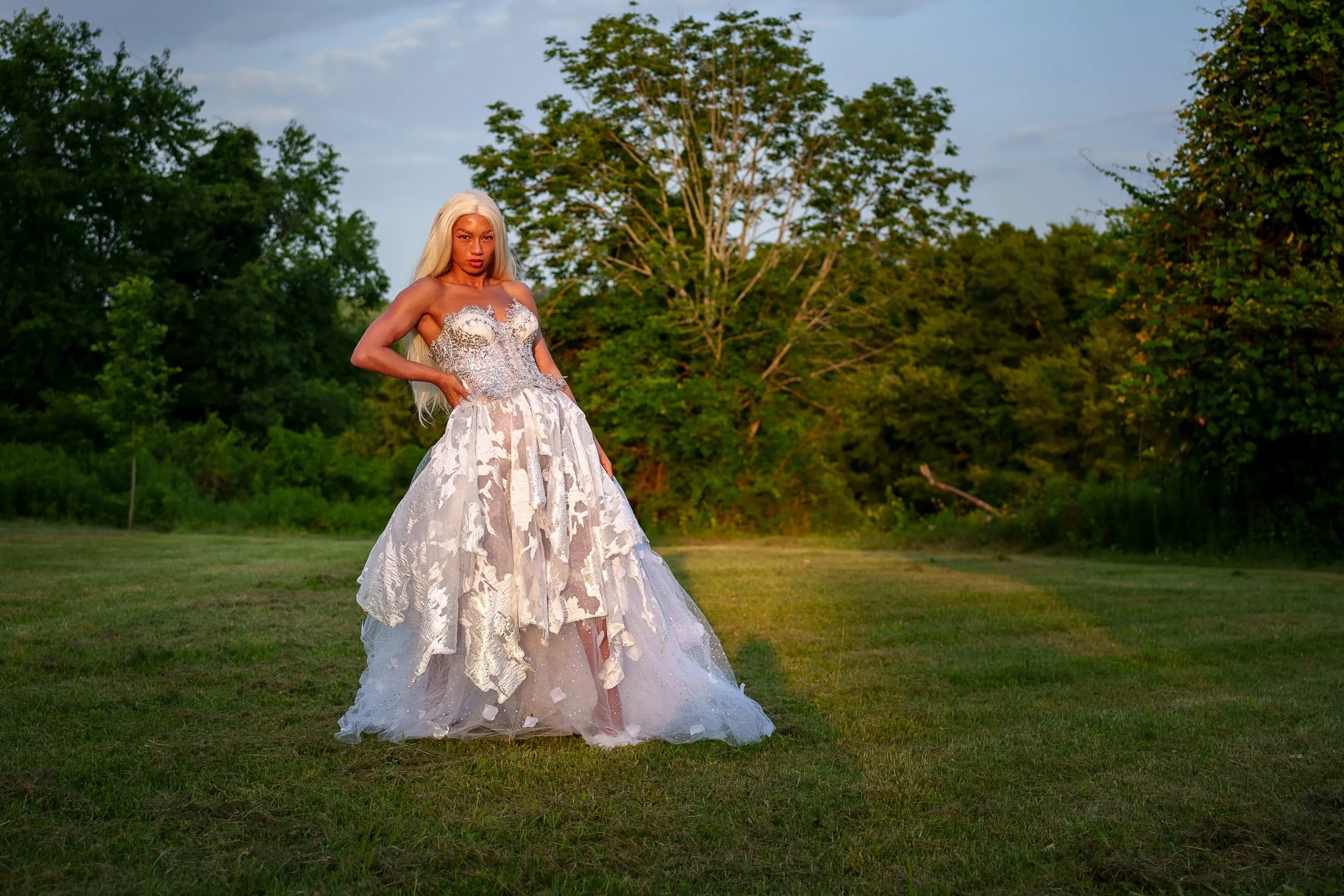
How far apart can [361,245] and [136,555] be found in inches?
917

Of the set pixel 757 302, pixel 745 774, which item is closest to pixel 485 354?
pixel 745 774

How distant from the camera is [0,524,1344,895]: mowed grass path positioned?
309cm

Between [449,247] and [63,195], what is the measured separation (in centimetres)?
2716

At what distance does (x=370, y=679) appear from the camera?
495cm

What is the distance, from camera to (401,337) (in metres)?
5.02

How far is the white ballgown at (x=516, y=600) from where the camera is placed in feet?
15.4

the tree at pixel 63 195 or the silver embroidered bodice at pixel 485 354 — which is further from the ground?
the tree at pixel 63 195

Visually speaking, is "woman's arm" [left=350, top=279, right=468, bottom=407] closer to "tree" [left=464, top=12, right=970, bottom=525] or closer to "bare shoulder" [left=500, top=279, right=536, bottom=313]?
"bare shoulder" [left=500, top=279, right=536, bottom=313]

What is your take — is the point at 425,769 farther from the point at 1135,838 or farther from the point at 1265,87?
the point at 1265,87

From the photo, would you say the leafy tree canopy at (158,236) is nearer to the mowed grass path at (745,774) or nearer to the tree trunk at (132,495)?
the tree trunk at (132,495)

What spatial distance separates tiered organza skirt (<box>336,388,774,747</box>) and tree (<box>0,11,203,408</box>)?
26026 mm

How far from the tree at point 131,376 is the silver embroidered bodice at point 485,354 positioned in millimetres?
14592

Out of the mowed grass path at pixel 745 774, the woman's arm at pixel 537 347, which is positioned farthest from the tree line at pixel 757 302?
the woman's arm at pixel 537 347

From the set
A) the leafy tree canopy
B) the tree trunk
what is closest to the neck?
the tree trunk
